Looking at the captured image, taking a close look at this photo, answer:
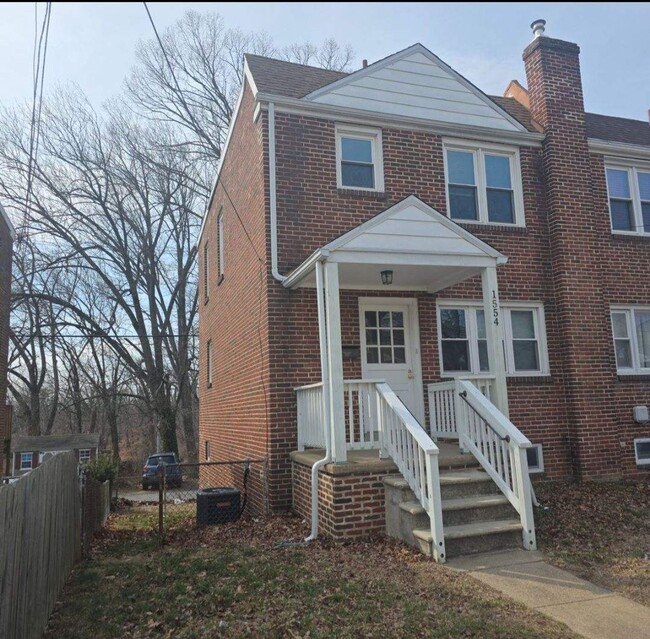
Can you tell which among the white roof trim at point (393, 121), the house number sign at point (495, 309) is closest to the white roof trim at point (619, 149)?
the white roof trim at point (393, 121)

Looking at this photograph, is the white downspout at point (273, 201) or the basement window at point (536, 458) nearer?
the white downspout at point (273, 201)

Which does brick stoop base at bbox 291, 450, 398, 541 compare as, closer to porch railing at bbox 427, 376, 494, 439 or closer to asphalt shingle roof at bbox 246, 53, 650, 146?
porch railing at bbox 427, 376, 494, 439

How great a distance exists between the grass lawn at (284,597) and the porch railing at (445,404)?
8.03ft

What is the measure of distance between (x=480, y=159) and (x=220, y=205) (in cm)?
636

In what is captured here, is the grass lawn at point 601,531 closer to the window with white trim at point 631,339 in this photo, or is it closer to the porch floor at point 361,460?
the porch floor at point 361,460

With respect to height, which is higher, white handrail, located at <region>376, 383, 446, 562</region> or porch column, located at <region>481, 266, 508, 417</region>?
porch column, located at <region>481, 266, 508, 417</region>

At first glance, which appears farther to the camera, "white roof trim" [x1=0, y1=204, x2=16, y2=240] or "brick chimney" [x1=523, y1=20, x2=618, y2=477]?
"white roof trim" [x1=0, y1=204, x2=16, y2=240]

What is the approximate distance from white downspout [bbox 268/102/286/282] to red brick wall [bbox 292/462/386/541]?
337 centimetres

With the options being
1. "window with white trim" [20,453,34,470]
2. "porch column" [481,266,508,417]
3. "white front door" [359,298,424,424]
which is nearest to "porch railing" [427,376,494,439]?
"porch column" [481,266,508,417]

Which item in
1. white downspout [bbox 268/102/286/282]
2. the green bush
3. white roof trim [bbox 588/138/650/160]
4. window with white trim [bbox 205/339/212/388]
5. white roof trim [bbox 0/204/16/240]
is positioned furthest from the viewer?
white roof trim [bbox 0/204/16/240]

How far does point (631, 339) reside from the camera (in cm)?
1091

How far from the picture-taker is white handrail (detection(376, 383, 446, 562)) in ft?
18.9

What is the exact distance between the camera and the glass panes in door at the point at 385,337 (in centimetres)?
930

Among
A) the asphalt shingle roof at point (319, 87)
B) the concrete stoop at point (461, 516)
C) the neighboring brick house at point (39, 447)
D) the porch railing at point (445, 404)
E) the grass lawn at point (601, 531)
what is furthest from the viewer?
the neighboring brick house at point (39, 447)
